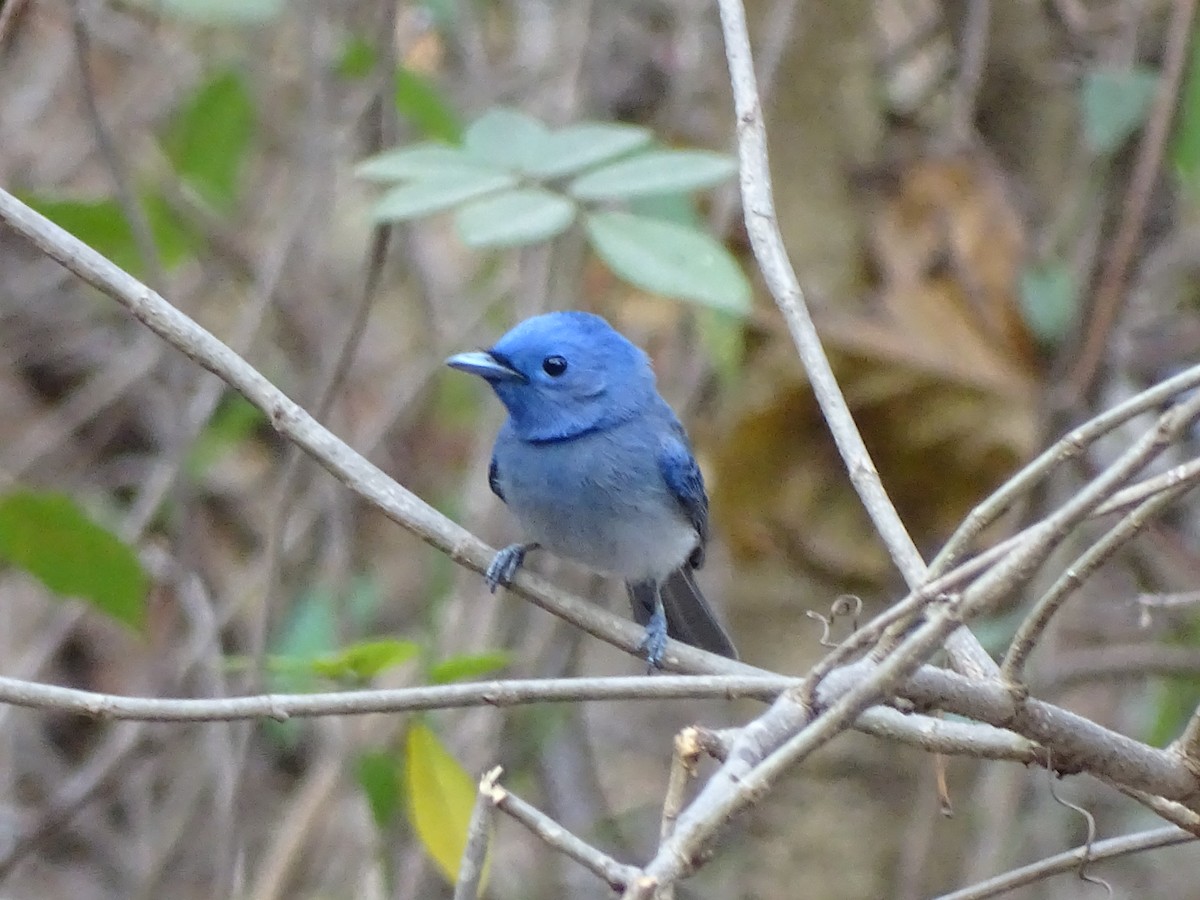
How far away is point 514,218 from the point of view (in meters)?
2.61

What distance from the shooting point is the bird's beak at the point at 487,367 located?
2967mm

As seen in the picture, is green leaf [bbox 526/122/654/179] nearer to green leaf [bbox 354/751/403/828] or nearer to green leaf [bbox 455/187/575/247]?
green leaf [bbox 455/187/575/247]

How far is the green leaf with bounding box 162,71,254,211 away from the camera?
3.98 metres

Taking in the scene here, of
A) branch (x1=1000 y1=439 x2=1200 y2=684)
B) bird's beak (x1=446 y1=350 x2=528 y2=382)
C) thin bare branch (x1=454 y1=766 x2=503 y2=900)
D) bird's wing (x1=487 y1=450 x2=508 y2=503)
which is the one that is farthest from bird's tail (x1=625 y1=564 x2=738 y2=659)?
thin bare branch (x1=454 y1=766 x2=503 y2=900)

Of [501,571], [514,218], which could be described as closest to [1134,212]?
[514,218]

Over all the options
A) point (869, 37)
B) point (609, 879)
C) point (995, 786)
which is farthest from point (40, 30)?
point (609, 879)

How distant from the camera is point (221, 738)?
4156mm

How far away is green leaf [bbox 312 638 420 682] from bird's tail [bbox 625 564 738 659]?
1320 mm

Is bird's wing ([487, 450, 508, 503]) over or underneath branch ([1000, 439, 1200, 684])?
over

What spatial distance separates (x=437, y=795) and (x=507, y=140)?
127 cm

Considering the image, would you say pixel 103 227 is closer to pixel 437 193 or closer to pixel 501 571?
pixel 437 193

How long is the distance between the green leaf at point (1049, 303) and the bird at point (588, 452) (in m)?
1.11

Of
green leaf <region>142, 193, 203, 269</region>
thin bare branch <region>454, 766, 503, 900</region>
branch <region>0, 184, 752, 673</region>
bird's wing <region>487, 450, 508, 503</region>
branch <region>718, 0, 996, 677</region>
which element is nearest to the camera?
thin bare branch <region>454, 766, 503, 900</region>

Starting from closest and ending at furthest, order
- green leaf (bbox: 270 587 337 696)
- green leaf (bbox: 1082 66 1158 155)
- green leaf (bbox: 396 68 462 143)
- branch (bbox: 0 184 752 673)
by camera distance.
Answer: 1. branch (bbox: 0 184 752 673)
2. green leaf (bbox: 1082 66 1158 155)
3. green leaf (bbox: 396 68 462 143)
4. green leaf (bbox: 270 587 337 696)
